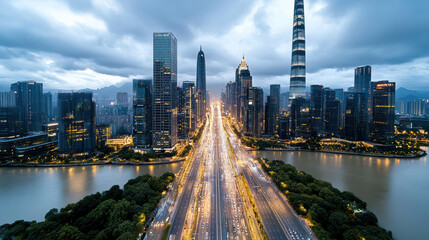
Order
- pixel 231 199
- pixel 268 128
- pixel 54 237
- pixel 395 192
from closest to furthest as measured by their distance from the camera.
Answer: pixel 54 237
pixel 231 199
pixel 395 192
pixel 268 128

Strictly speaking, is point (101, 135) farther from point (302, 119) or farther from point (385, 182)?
point (385, 182)

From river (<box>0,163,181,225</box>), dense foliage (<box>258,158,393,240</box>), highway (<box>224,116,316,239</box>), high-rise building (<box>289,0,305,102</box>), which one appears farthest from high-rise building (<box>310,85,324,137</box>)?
river (<box>0,163,181,225</box>)

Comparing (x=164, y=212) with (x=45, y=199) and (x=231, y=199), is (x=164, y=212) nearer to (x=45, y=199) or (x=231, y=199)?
(x=231, y=199)

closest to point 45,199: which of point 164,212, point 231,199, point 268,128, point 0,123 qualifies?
point 164,212

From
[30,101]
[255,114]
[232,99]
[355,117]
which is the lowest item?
[355,117]

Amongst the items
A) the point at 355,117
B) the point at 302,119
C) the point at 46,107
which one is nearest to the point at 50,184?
the point at 302,119
